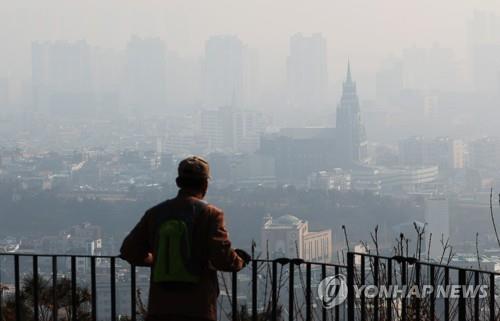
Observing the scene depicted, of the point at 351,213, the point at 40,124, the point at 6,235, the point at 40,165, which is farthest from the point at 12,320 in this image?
the point at 40,124

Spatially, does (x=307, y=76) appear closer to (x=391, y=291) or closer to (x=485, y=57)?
(x=485, y=57)

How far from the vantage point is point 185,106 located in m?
142

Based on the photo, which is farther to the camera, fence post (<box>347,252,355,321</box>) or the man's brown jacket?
fence post (<box>347,252,355,321</box>)

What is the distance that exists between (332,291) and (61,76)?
459 ft

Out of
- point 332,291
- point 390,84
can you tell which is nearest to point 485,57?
point 390,84

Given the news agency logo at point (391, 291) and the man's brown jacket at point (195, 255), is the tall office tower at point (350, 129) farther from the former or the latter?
the man's brown jacket at point (195, 255)

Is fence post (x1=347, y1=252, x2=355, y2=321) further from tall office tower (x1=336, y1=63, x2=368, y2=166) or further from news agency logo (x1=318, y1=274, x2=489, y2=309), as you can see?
tall office tower (x1=336, y1=63, x2=368, y2=166)

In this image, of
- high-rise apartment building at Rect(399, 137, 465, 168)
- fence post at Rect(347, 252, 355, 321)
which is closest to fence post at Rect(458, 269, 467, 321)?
fence post at Rect(347, 252, 355, 321)

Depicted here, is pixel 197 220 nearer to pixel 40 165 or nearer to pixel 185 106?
pixel 40 165

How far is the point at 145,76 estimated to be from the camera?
471 ft

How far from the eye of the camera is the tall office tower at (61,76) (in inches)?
5182

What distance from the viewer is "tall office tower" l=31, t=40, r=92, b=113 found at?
13162cm

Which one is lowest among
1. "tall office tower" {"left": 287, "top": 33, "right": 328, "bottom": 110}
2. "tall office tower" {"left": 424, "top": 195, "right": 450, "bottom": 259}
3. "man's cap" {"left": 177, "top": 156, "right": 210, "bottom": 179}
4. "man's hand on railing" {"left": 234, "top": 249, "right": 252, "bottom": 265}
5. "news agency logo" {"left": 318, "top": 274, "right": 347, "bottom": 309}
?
"tall office tower" {"left": 424, "top": 195, "right": 450, "bottom": 259}

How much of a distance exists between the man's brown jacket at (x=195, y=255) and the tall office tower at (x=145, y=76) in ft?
424
